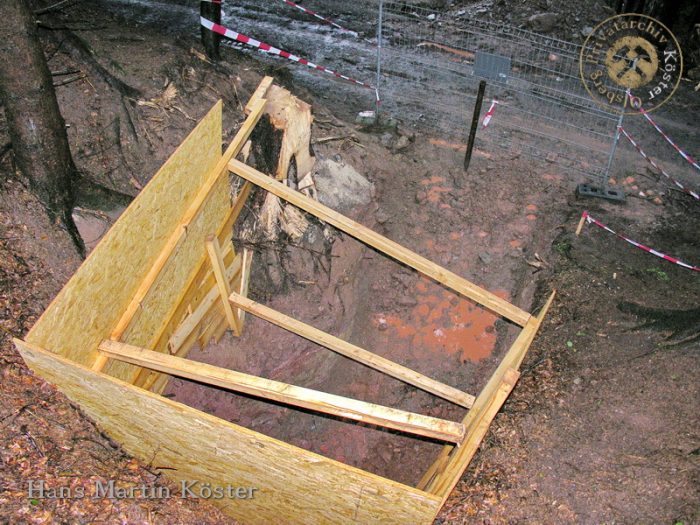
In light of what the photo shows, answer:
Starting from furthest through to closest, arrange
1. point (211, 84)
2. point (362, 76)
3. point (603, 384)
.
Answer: point (362, 76) < point (211, 84) < point (603, 384)

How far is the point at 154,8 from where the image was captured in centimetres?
920

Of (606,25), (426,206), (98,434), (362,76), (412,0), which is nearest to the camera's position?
(98,434)

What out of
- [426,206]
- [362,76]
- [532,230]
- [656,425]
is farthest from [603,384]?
[362,76]

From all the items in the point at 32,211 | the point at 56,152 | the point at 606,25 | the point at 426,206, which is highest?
the point at 606,25

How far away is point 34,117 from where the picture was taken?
4445 millimetres

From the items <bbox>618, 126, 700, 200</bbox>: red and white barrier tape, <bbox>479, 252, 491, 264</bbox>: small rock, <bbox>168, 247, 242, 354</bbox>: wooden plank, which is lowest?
<bbox>168, 247, 242, 354</bbox>: wooden plank

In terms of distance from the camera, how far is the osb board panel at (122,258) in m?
3.37

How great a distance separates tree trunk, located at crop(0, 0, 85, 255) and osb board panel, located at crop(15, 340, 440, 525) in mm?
1746

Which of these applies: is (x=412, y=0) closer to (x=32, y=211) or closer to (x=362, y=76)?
(x=362, y=76)

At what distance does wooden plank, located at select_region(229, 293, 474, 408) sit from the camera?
4434 mm

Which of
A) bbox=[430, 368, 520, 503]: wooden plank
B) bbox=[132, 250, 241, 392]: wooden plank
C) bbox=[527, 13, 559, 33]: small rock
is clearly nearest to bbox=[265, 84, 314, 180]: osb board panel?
bbox=[132, 250, 241, 392]: wooden plank

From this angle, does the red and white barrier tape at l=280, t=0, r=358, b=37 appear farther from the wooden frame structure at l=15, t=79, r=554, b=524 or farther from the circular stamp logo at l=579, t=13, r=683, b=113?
the wooden frame structure at l=15, t=79, r=554, b=524

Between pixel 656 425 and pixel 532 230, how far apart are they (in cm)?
291

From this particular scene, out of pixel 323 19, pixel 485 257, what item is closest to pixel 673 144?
pixel 485 257
